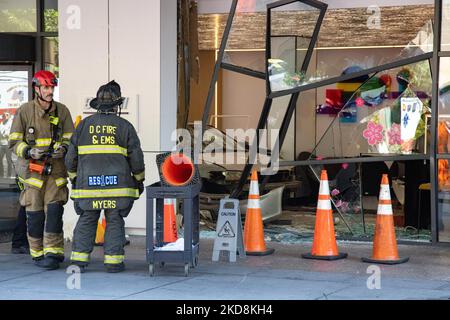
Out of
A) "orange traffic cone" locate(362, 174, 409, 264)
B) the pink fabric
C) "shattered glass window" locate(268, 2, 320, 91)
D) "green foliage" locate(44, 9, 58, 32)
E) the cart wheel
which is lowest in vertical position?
the cart wheel

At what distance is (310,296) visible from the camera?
7926mm

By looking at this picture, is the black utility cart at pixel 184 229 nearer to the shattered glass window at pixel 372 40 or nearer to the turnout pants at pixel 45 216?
the turnout pants at pixel 45 216

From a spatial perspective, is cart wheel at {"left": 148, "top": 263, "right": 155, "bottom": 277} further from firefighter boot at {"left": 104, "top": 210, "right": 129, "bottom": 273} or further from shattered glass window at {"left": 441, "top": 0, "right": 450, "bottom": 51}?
shattered glass window at {"left": 441, "top": 0, "right": 450, "bottom": 51}

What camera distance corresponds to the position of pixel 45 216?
9.72 metres

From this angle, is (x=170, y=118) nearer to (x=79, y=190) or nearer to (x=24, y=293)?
(x=79, y=190)

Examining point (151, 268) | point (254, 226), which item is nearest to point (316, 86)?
point (254, 226)

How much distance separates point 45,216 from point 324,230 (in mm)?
2908

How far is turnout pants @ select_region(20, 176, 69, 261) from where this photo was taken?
31.3 feet

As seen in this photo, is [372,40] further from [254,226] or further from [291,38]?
[254,226]

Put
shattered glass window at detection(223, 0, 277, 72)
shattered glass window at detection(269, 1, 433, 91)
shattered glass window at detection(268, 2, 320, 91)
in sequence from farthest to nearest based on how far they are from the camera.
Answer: shattered glass window at detection(223, 0, 277, 72), shattered glass window at detection(268, 2, 320, 91), shattered glass window at detection(269, 1, 433, 91)

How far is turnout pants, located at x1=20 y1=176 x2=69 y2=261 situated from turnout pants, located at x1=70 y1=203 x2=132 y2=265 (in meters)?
0.45

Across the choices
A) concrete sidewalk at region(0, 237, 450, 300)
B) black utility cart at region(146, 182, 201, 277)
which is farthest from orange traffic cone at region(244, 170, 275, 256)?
black utility cart at region(146, 182, 201, 277)

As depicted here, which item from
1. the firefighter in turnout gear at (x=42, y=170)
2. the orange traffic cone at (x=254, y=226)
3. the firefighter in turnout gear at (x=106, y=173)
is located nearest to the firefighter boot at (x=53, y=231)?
the firefighter in turnout gear at (x=42, y=170)
